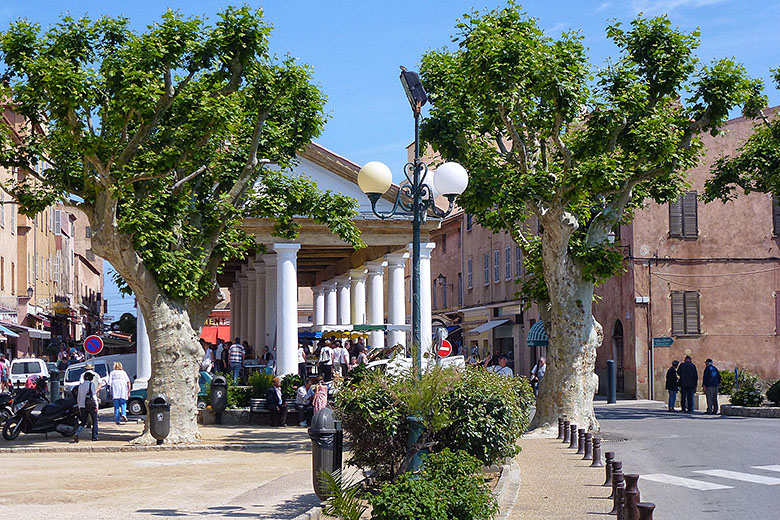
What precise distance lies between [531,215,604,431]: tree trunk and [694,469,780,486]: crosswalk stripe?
666 centimetres

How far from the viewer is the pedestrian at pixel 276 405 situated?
24484 millimetres

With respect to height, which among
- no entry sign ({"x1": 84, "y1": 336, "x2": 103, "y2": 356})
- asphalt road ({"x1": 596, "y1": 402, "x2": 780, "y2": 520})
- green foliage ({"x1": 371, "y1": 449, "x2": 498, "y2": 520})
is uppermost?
no entry sign ({"x1": 84, "y1": 336, "x2": 103, "y2": 356})

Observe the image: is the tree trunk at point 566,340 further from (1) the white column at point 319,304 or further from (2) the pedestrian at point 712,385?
(1) the white column at point 319,304

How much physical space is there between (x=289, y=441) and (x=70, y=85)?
27.2 ft

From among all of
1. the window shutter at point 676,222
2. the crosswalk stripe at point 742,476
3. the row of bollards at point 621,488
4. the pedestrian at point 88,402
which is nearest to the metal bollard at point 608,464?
the row of bollards at point 621,488

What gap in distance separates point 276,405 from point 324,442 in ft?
46.4

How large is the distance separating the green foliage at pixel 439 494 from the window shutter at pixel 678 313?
2819cm

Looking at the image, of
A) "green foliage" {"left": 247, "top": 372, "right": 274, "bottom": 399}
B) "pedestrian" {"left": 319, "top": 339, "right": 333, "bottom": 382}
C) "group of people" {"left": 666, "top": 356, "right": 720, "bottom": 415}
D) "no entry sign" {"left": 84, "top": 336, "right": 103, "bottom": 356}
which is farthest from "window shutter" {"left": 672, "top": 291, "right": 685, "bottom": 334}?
"no entry sign" {"left": 84, "top": 336, "right": 103, "bottom": 356}

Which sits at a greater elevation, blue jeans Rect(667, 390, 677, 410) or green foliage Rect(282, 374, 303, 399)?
green foliage Rect(282, 374, 303, 399)

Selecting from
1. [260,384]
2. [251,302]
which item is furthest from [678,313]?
[251,302]

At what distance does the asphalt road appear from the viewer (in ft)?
36.5

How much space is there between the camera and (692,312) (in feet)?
118

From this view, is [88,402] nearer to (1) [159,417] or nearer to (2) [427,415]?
(1) [159,417]

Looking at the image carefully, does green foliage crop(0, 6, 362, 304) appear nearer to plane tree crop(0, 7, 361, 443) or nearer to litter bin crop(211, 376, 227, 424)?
plane tree crop(0, 7, 361, 443)
